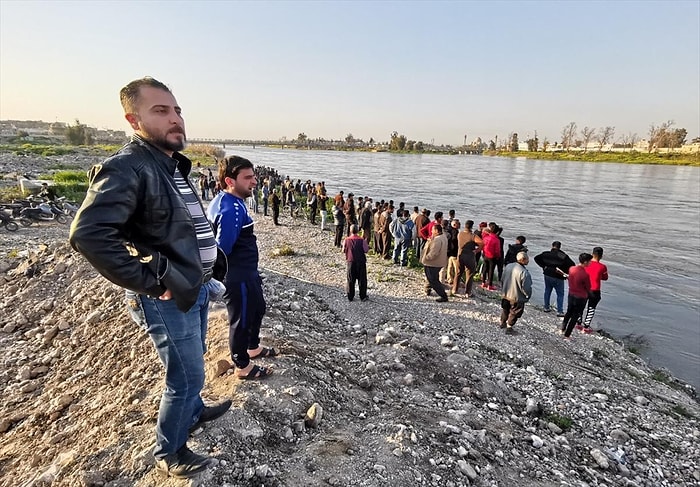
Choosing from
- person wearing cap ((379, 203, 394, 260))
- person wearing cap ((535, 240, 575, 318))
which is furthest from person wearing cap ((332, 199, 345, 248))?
person wearing cap ((535, 240, 575, 318))

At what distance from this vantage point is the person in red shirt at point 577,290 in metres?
7.93

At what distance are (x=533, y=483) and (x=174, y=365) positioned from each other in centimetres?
343

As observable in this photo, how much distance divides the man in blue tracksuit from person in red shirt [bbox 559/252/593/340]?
6764 millimetres

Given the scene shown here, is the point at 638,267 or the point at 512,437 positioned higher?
the point at 512,437

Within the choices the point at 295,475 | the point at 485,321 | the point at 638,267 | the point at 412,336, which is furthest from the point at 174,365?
the point at 638,267

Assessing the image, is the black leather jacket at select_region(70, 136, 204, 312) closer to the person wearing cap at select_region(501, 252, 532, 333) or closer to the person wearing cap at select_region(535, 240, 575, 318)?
the person wearing cap at select_region(501, 252, 532, 333)

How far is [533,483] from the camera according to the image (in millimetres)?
Answer: 3748

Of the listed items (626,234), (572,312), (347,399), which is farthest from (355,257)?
(626,234)

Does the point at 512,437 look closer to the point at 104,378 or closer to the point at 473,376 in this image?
the point at 473,376

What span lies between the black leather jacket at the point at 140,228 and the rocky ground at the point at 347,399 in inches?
61.2

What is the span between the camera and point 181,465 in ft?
8.55

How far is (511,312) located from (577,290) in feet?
4.48

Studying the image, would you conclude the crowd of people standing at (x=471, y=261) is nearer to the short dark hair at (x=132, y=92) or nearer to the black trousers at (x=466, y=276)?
the black trousers at (x=466, y=276)

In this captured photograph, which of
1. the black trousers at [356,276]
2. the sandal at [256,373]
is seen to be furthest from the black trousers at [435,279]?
the sandal at [256,373]
